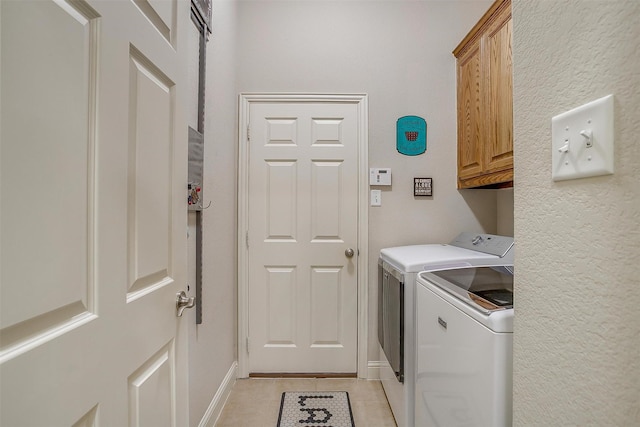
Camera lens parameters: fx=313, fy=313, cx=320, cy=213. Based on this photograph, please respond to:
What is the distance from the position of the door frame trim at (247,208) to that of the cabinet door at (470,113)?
2.27 feet

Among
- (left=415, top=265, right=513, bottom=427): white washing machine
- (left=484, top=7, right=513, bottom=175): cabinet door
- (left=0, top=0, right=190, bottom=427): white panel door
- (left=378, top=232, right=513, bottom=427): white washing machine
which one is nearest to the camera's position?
(left=0, top=0, right=190, bottom=427): white panel door

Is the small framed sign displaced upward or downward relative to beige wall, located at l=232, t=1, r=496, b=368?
downward

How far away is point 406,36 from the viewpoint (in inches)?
94.0

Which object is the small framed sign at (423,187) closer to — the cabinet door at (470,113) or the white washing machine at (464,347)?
the cabinet door at (470,113)

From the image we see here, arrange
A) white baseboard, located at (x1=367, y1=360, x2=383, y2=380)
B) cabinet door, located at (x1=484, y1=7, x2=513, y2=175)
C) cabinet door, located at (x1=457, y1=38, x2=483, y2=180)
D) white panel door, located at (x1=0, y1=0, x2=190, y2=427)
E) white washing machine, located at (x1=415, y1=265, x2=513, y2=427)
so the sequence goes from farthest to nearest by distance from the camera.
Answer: white baseboard, located at (x1=367, y1=360, x2=383, y2=380) < cabinet door, located at (x1=457, y1=38, x2=483, y2=180) < cabinet door, located at (x1=484, y1=7, x2=513, y2=175) < white washing machine, located at (x1=415, y1=265, x2=513, y2=427) < white panel door, located at (x1=0, y1=0, x2=190, y2=427)

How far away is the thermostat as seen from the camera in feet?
7.75

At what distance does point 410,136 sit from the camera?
7.81 feet

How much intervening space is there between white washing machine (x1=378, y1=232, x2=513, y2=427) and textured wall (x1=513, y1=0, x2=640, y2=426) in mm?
925

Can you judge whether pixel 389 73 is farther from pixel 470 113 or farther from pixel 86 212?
pixel 86 212

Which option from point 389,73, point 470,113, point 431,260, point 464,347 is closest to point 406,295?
point 431,260

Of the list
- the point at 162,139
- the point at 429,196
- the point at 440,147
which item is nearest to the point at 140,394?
the point at 162,139

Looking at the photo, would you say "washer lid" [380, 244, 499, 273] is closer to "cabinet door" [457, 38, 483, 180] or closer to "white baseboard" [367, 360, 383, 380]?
"cabinet door" [457, 38, 483, 180]

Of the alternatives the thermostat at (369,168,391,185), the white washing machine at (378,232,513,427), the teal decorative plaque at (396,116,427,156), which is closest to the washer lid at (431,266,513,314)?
the white washing machine at (378,232,513,427)

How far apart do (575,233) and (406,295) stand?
3.80 ft
